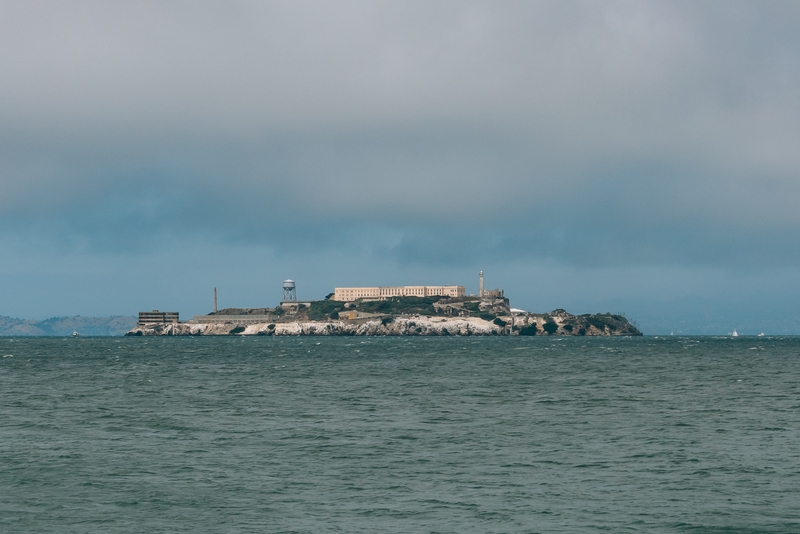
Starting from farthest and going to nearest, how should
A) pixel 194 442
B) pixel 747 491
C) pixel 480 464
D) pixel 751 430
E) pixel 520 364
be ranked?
pixel 520 364
pixel 751 430
pixel 194 442
pixel 480 464
pixel 747 491

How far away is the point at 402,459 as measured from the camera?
37812 millimetres

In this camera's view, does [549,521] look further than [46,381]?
No

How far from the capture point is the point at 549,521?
27.1m

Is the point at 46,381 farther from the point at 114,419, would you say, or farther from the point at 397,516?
the point at 397,516

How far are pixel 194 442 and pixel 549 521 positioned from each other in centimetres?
2150

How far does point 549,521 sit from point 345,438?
59.8 feet

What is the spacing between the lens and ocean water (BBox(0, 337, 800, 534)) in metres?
27.8

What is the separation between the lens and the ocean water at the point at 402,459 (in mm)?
27781

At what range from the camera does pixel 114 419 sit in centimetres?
5181

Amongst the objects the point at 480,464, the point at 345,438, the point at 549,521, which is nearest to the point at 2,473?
the point at 345,438

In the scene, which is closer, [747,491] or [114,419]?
[747,491]

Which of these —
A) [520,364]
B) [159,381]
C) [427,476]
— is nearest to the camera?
[427,476]

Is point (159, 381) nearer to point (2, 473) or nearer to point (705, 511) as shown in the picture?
point (2, 473)

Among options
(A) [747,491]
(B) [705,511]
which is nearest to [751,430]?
(A) [747,491]
